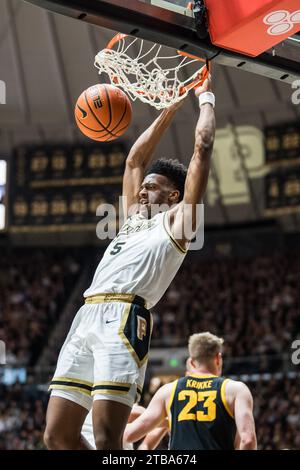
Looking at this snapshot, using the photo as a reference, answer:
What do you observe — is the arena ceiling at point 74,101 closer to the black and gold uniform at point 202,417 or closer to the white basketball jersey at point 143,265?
the black and gold uniform at point 202,417

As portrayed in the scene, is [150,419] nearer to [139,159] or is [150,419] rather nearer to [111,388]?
[111,388]

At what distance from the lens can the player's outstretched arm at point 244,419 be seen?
4750 mm

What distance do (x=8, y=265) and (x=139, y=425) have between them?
1615 cm

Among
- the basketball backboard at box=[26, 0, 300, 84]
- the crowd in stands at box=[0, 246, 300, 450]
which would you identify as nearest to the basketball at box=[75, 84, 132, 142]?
the basketball backboard at box=[26, 0, 300, 84]

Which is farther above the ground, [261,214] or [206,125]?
[261,214]

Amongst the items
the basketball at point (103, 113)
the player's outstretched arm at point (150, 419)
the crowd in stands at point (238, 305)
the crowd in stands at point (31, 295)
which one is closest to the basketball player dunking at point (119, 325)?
the basketball at point (103, 113)

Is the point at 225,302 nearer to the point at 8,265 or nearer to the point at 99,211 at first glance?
the point at 99,211

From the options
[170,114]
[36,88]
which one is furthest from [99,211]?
[170,114]

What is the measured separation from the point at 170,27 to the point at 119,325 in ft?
5.84

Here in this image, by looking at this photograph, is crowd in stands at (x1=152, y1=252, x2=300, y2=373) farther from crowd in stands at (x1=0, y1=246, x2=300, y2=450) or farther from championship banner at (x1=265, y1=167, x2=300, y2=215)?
championship banner at (x1=265, y1=167, x2=300, y2=215)

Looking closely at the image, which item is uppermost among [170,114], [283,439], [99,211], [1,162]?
[1,162]

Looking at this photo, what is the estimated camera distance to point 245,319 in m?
17.2

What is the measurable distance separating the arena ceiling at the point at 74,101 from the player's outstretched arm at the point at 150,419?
1063 centimetres

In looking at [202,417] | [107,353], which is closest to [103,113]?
[107,353]
